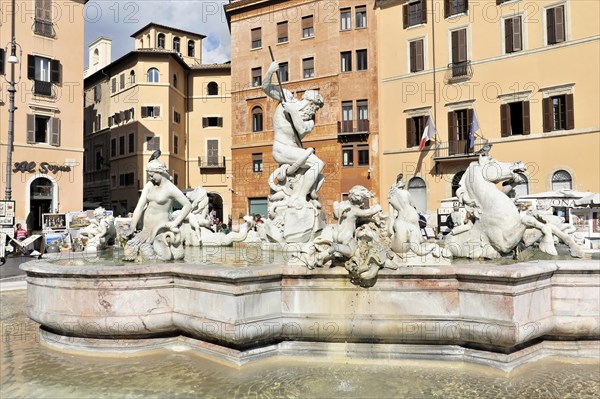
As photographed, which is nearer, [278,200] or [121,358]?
[121,358]

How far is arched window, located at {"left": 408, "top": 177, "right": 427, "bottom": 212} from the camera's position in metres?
29.1

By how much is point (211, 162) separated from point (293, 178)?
37.8 meters

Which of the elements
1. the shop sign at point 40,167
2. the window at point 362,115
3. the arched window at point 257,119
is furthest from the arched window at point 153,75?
the window at point 362,115

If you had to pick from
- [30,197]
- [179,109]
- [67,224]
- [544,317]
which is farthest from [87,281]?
[179,109]

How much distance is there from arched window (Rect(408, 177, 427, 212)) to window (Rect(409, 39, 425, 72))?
6.80 m

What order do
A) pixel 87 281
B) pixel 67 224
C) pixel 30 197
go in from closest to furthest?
1. pixel 87 281
2. pixel 67 224
3. pixel 30 197

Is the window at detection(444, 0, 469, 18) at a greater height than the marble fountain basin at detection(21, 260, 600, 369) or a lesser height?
greater

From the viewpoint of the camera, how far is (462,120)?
92.2 feet

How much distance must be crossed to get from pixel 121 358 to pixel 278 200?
344cm

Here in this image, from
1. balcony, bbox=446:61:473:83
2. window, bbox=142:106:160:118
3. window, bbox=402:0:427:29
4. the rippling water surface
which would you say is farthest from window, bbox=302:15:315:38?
the rippling water surface

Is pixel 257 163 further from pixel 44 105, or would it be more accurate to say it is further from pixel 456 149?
pixel 456 149

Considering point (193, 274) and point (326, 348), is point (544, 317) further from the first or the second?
point (193, 274)

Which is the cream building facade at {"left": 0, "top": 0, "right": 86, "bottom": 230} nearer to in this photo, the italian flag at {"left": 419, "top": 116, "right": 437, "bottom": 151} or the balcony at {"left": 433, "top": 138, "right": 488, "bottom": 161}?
the italian flag at {"left": 419, "top": 116, "right": 437, "bottom": 151}

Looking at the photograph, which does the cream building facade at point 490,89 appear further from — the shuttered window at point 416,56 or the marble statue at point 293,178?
the marble statue at point 293,178
